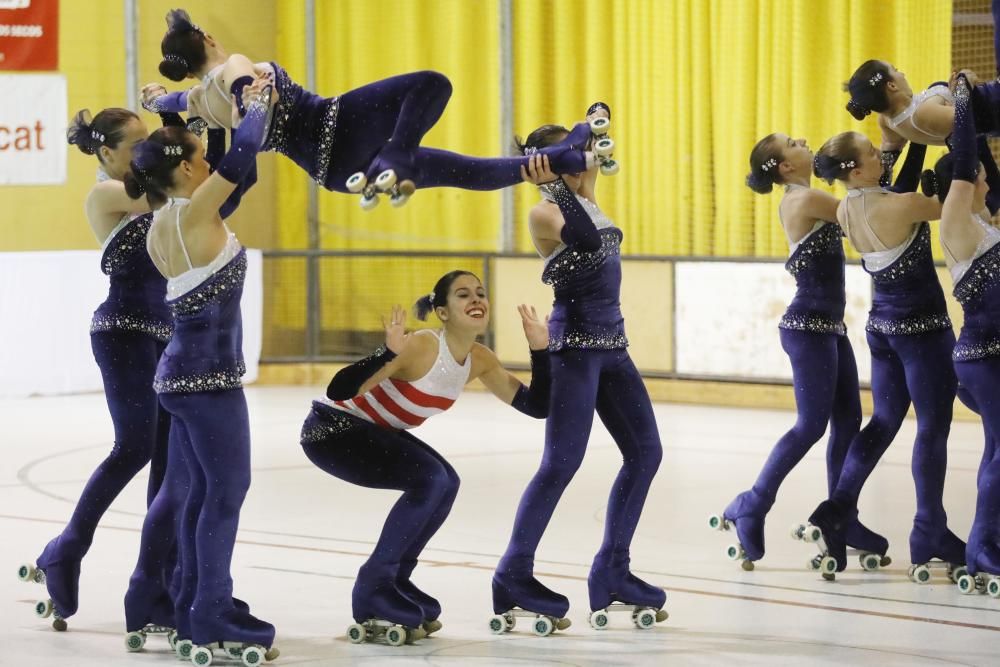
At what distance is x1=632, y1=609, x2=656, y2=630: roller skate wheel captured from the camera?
4992 mm

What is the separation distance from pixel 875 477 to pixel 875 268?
2340mm

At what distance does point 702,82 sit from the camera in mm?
10781

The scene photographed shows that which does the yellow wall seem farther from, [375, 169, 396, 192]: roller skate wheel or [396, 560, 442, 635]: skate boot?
[375, 169, 396, 192]: roller skate wheel

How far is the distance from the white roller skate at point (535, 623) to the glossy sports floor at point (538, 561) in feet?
0.12

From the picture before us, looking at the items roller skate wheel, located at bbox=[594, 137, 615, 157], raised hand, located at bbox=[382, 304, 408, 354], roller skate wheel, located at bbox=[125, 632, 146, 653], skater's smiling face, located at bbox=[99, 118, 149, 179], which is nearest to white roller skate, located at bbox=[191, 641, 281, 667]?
roller skate wheel, located at bbox=[125, 632, 146, 653]

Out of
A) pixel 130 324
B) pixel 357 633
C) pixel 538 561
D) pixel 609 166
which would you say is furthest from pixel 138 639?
pixel 609 166

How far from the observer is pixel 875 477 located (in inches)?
307

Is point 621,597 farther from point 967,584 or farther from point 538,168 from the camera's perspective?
point 538,168

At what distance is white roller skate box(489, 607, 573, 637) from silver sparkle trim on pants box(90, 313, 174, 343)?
138 centimetres

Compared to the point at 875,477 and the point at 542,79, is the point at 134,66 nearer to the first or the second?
the point at 542,79

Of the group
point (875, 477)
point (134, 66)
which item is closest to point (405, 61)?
point (134, 66)

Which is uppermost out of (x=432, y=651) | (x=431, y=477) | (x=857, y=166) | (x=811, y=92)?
(x=811, y=92)

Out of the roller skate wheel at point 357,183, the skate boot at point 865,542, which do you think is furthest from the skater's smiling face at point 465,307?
the skate boot at point 865,542

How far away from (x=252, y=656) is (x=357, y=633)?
16.6 inches
